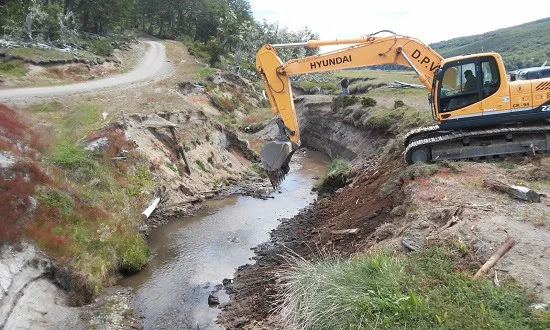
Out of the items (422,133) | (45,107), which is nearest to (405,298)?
(422,133)

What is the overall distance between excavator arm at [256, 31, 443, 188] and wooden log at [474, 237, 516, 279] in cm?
852

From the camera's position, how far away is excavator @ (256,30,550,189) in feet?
49.6

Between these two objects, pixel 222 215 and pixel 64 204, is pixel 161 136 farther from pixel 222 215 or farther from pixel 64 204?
pixel 64 204

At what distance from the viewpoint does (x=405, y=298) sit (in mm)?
7668

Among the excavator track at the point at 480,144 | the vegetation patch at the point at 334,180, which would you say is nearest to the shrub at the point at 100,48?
the vegetation patch at the point at 334,180

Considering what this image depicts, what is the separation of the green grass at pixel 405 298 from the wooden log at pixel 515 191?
3.64 metres

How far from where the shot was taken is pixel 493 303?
7.52 meters

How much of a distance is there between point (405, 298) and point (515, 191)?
6066 mm

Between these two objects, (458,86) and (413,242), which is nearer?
(413,242)

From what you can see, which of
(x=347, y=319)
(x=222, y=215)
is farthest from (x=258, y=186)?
(x=347, y=319)

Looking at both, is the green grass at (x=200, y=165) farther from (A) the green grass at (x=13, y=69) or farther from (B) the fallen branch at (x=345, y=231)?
(A) the green grass at (x=13, y=69)

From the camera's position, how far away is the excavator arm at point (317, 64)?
16562 mm

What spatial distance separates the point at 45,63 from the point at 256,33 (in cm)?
4380

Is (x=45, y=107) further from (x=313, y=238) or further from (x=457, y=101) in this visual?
(x=457, y=101)
